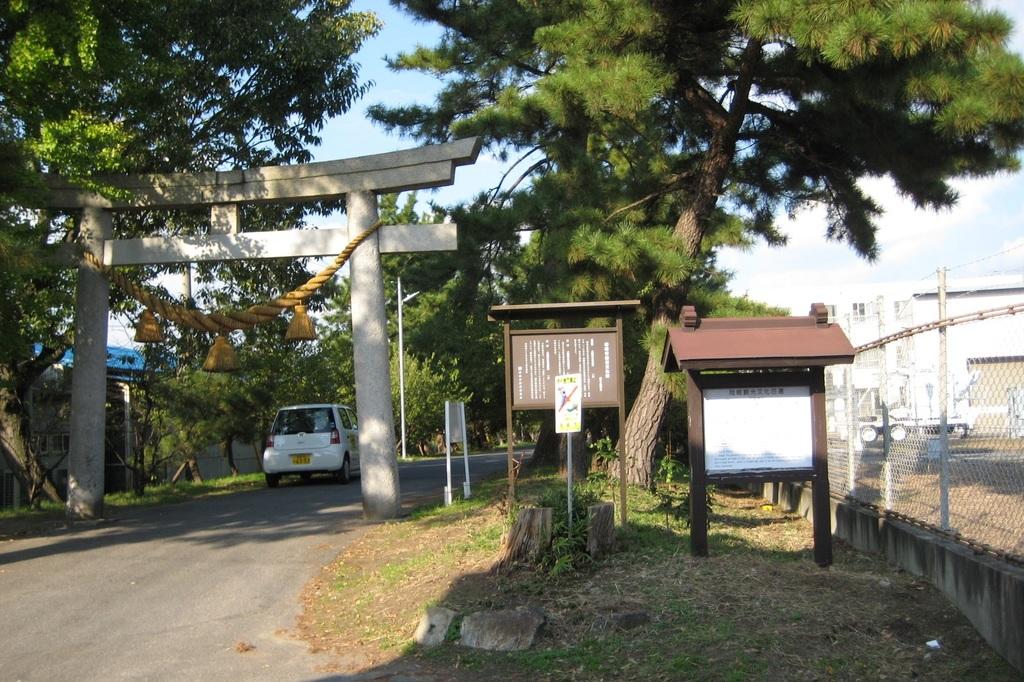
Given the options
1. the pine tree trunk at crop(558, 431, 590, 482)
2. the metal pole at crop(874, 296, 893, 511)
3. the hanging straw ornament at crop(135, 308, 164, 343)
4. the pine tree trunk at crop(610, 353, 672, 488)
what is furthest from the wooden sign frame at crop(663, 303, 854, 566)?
the pine tree trunk at crop(558, 431, 590, 482)

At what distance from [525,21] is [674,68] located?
3.47m

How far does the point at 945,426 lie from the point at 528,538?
3.37 m

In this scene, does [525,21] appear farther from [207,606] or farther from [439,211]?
[207,606]

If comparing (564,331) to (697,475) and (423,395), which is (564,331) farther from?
(423,395)

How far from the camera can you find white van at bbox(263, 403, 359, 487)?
20594 millimetres

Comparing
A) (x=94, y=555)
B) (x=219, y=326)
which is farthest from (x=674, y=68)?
(x=94, y=555)

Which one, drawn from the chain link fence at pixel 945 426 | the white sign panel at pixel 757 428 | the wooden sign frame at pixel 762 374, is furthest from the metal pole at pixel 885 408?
the white sign panel at pixel 757 428

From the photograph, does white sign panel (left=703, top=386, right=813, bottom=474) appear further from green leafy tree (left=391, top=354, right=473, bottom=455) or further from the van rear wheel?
green leafy tree (left=391, top=354, right=473, bottom=455)

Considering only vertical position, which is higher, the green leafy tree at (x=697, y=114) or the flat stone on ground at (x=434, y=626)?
the green leafy tree at (x=697, y=114)

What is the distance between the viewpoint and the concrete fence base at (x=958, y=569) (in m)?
5.96

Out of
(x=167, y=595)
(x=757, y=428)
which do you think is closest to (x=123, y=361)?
(x=167, y=595)

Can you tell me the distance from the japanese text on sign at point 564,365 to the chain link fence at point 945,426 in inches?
98.2

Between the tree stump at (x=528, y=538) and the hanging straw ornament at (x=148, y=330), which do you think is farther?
the hanging straw ornament at (x=148, y=330)

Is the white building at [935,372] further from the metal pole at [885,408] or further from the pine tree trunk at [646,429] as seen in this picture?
the pine tree trunk at [646,429]
